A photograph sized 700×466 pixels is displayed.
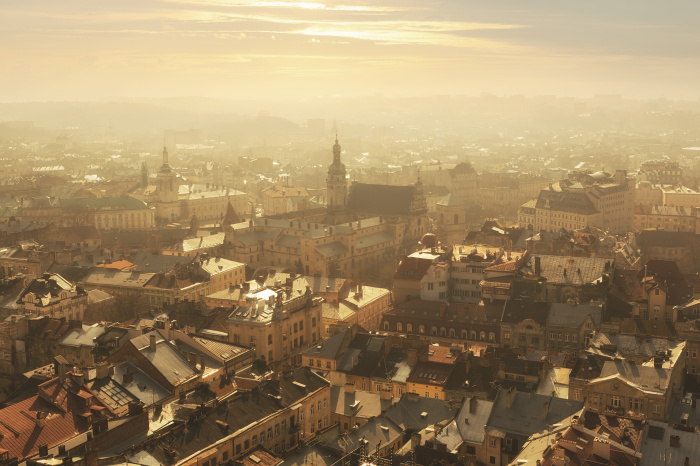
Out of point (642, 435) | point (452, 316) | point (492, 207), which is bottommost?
point (492, 207)

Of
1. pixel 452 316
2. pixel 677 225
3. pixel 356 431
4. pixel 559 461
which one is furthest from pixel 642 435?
pixel 677 225

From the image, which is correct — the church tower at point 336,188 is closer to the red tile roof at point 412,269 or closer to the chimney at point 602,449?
the red tile roof at point 412,269

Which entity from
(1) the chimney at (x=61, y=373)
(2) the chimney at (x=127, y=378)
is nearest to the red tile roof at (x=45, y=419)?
(1) the chimney at (x=61, y=373)

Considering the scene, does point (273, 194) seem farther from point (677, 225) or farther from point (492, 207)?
point (677, 225)

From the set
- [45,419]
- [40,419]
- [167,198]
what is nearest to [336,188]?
[167,198]

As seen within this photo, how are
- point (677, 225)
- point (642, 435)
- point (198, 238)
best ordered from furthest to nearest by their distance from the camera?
point (677, 225) → point (198, 238) → point (642, 435)
